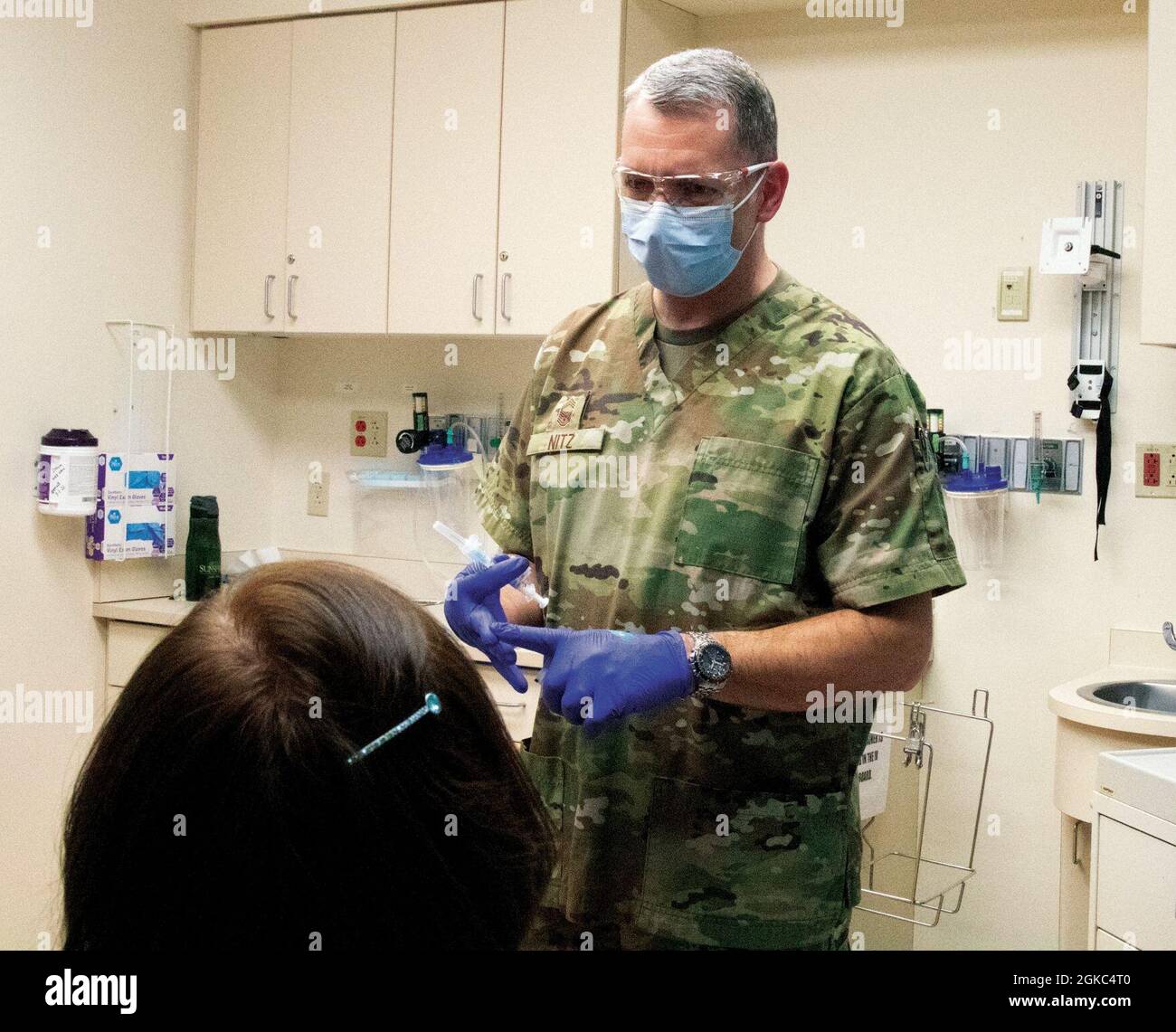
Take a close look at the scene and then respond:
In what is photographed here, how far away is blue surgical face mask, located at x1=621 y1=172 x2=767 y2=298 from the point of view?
1461 millimetres

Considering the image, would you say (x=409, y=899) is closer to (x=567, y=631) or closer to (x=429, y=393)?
(x=567, y=631)

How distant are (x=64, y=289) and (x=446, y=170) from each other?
0.94 metres

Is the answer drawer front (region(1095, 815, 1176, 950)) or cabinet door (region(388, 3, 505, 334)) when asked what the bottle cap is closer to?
cabinet door (region(388, 3, 505, 334))

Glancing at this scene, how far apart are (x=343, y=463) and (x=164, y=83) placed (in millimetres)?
1083

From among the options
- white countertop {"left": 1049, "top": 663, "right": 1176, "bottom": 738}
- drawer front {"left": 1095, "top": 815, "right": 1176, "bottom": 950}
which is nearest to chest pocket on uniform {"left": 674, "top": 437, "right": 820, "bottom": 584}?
drawer front {"left": 1095, "top": 815, "right": 1176, "bottom": 950}

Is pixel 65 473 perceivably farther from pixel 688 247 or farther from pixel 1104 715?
pixel 1104 715

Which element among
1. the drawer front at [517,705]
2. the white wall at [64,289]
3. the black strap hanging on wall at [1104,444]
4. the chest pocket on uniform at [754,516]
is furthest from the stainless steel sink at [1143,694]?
the white wall at [64,289]

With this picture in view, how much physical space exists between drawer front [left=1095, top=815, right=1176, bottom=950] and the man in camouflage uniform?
1.97ft

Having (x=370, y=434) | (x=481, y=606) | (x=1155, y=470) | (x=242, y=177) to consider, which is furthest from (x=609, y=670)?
(x=242, y=177)

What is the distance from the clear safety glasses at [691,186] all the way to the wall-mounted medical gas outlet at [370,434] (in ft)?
6.75

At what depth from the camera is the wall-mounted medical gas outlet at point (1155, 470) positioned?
2631 mm

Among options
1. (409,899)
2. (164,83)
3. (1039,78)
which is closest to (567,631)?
(409,899)

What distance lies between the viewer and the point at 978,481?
2.72m

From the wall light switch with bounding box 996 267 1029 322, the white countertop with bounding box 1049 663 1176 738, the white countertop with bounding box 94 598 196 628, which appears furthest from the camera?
the white countertop with bounding box 94 598 196 628
